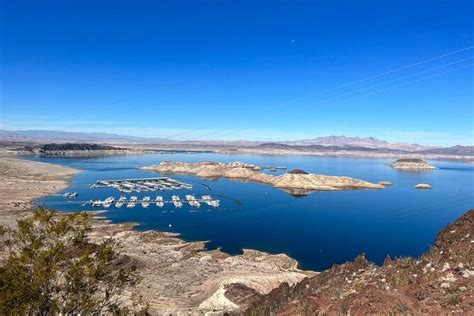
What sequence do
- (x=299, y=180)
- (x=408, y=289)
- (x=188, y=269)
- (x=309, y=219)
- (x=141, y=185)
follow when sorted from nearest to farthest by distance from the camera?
1. (x=408, y=289)
2. (x=188, y=269)
3. (x=309, y=219)
4. (x=141, y=185)
5. (x=299, y=180)

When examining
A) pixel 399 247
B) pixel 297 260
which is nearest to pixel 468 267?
pixel 297 260

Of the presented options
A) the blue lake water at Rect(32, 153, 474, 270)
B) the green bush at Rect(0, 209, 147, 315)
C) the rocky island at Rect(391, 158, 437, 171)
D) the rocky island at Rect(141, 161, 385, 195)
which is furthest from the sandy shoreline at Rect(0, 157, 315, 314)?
the rocky island at Rect(391, 158, 437, 171)

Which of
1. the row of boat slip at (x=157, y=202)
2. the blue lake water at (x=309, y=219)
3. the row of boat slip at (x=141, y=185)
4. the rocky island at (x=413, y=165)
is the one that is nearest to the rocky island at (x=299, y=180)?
the blue lake water at (x=309, y=219)

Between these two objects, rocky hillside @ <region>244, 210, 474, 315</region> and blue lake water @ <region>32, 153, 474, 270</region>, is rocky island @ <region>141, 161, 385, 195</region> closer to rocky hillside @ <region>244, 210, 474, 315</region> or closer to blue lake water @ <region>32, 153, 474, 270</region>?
blue lake water @ <region>32, 153, 474, 270</region>

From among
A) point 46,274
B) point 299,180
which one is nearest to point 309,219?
point 299,180

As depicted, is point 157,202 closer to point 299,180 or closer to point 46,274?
point 299,180

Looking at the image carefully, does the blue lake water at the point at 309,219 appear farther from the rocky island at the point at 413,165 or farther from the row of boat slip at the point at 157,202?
the rocky island at the point at 413,165
